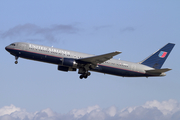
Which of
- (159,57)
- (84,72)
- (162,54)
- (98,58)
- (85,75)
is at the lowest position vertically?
(85,75)

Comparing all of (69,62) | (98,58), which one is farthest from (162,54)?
(69,62)

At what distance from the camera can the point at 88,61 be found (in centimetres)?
5812

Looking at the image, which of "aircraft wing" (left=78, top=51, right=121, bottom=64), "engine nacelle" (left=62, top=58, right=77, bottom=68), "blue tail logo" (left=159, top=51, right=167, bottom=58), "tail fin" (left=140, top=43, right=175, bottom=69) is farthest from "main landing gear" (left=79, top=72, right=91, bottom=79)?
"blue tail logo" (left=159, top=51, right=167, bottom=58)

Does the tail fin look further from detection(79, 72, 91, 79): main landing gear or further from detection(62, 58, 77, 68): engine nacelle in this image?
detection(62, 58, 77, 68): engine nacelle

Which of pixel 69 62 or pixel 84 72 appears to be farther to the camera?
pixel 84 72

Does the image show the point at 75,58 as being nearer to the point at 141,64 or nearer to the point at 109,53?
the point at 109,53

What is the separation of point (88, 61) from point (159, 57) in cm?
1627

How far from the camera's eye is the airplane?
56438mm

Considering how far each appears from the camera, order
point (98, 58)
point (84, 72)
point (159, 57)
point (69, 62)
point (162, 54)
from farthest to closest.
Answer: point (162, 54) < point (159, 57) < point (84, 72) < point (98, 58) < point (69, 62)

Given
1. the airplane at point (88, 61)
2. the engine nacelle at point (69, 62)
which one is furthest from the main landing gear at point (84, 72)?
the engine nacelle at point (69, 62)

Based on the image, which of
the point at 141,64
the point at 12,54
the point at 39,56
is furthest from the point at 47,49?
the point at 141,64

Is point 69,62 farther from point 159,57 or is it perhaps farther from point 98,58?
point 159,57

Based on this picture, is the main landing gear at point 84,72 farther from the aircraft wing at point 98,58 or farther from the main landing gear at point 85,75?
the aircraft wing at point 98,58

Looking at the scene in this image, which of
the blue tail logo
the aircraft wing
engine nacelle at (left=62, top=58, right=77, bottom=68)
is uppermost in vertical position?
the blue tail logo
